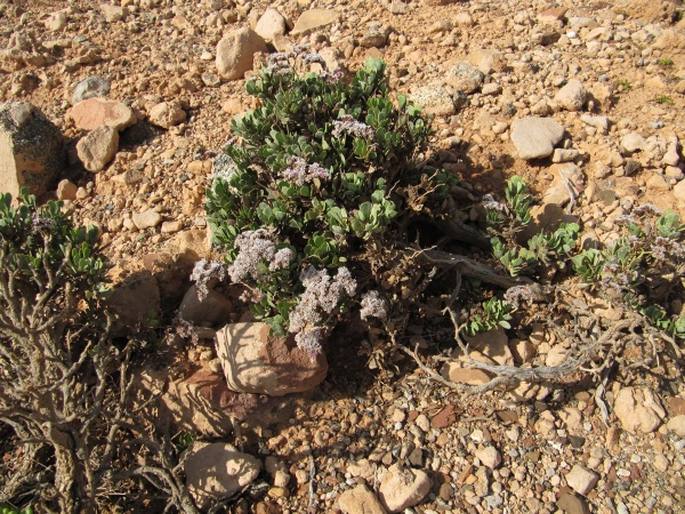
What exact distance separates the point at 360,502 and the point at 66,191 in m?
3.13

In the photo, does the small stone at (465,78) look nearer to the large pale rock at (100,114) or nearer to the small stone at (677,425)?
→ the large pale rock at (100,114)

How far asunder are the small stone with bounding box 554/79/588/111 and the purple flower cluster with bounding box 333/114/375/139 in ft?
6.19

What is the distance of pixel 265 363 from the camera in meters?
3.16

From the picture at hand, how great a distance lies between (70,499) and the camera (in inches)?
111

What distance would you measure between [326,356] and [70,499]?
1489 millimetres

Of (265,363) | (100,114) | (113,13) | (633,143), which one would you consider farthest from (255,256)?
(113,13)

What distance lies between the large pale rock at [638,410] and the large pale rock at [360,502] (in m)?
1.41

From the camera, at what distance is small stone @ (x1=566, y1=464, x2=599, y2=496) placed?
2.92 meters

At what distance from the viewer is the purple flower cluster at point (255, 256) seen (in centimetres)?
293

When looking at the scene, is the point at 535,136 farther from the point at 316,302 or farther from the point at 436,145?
the point at 316,302

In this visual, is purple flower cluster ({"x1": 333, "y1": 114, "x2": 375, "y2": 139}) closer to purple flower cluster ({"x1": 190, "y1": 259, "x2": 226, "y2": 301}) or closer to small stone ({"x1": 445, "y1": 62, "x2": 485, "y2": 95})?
purple flower cluster ({"x1": 190, "y1": 259, "x2": 226, "y2": 301})

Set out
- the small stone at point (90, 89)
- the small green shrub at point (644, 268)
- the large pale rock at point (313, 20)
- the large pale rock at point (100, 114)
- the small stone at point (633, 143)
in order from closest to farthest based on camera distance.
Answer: the small green shrub at point (644, 268) → the small stone at point (633, 143) → the large pale rock at point (100, 114) → the small stone at point (90, 89) → the large pale rock at point (313, 20)

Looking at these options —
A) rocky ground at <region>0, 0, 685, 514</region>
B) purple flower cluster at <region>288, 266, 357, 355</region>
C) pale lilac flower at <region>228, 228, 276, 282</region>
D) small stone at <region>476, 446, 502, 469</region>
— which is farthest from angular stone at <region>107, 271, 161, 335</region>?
small stone at <region>476, 446, 502, 469</region>

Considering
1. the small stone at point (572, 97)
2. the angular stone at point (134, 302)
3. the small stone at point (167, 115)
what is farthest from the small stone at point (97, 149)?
the small stone at point (572, 97)
